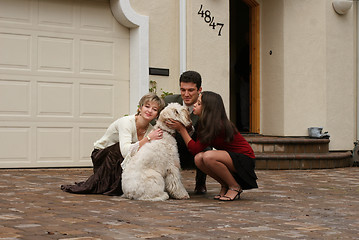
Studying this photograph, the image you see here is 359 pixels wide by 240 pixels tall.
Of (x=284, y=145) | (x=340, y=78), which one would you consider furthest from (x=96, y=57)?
(x=340, y=78)

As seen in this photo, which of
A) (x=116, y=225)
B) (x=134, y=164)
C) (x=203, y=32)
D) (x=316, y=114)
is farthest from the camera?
(x=316, y=114)

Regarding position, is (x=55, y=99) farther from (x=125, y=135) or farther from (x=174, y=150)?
(x=174, y=150)

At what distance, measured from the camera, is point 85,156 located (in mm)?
9516

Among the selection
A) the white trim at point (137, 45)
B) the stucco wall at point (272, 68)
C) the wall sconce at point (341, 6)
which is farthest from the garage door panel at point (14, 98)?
the wall sconce at point (341, 6)

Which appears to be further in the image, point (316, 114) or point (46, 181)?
point (316, 114)

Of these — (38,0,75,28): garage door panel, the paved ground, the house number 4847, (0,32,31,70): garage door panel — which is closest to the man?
the paved ground

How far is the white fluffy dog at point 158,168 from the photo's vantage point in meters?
5.47

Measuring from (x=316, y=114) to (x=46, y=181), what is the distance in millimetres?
6126

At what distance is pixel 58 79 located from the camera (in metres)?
9.30

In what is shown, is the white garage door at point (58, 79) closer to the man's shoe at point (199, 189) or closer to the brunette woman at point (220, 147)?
the man's shoe at point (199, 189)

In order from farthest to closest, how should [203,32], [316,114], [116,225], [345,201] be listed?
[316,114] → [203,32] → [345,201] → [116,225]

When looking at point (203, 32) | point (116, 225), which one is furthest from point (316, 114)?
point (116, 225)

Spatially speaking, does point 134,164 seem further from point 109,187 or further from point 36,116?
point 36,116

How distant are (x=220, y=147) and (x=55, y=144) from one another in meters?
4.23
